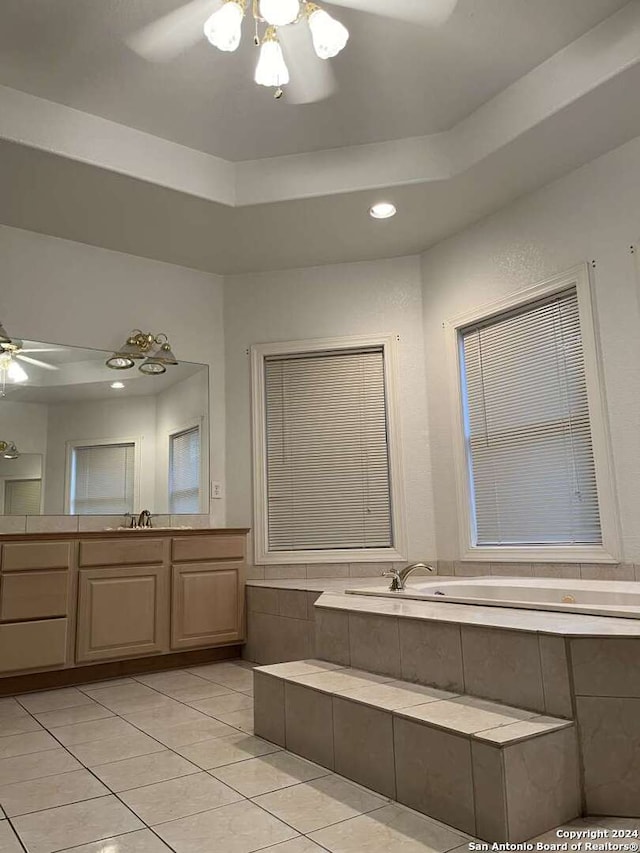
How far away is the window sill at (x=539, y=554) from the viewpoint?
3254 millimetres

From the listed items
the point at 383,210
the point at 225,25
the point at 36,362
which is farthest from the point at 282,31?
the point at 36,362

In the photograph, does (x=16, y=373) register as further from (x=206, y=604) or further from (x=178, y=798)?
(x=178, y=798)

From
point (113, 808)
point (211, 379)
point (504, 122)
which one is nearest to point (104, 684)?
point (113, 808)

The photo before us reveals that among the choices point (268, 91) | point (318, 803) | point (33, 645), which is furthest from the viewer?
point (33, 645)

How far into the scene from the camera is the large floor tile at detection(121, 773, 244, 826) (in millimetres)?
1849

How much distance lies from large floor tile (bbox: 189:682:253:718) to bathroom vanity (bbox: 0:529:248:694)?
0.71 meters

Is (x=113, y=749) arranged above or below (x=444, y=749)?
below

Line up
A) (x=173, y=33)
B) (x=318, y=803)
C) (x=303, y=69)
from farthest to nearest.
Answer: (x=303, y=69) → (x=173, y=33) → (x=318, y=803)

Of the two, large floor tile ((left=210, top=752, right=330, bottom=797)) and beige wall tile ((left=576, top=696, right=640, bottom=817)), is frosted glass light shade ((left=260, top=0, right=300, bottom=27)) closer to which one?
beige wall tile ((left=576, top=696, right=640, bottom=817))

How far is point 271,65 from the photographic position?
2.50 meters

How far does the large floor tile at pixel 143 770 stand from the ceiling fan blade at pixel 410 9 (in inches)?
117

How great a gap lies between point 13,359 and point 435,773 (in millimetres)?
3269

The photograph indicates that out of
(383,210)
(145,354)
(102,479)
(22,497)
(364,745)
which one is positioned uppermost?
(383,210)

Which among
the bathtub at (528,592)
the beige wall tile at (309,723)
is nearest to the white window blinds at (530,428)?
the bathtub at (528,592)
